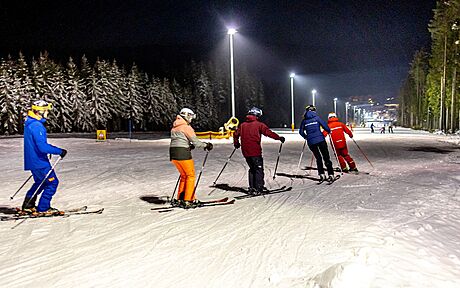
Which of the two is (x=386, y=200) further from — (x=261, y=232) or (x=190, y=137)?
(x=190, y=137)

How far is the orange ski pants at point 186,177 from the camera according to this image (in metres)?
7.49

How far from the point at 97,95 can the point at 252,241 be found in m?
60.2

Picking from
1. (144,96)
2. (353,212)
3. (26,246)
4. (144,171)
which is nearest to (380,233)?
(353,212)

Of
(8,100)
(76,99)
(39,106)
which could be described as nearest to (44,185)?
(39,106)

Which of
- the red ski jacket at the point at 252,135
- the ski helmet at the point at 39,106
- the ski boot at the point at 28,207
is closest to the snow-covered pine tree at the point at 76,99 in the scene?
the red ski jacket at the point at 252,135

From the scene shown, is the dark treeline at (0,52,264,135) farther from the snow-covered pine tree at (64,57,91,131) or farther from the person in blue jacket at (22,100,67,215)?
the person in blue jacket at (22,100,67,215)

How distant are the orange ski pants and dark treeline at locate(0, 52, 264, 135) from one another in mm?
47979

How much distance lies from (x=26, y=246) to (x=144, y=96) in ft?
215

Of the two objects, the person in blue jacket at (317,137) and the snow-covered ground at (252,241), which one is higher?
the person in blue jacket at (317,137)

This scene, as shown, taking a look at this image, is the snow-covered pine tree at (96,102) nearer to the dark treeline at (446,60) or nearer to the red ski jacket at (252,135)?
the dark treeline at (446,60)

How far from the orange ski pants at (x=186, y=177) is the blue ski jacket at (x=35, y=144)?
2152mm

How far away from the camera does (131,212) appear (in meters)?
7.62

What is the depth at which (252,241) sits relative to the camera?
5535 mm

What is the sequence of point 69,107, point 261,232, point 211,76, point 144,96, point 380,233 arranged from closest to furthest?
point 380,233 < point 261,232 < point 69,107 < point 144,96 < point 211,76
